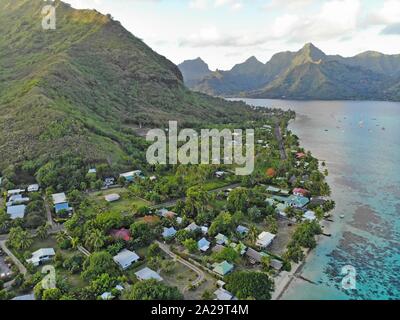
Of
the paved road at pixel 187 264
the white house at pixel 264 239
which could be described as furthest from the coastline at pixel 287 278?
the paved road at pixel 187 264

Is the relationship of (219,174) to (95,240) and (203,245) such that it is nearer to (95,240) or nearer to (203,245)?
(203,245)

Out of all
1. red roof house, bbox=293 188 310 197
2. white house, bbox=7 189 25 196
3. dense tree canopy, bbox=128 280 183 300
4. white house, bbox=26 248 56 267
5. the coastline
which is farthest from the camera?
red roof house, bbox=293 188 310 197

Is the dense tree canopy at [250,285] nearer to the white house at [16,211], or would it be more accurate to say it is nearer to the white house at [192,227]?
the white house at [192,227]

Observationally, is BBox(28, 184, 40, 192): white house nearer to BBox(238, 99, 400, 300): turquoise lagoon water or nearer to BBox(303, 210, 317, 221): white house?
BBox(303, 210, 317, 221): white house

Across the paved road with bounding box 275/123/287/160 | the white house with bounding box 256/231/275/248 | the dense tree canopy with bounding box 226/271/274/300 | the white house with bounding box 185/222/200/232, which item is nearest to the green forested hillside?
the paved road with bounding box 275/123/287/160

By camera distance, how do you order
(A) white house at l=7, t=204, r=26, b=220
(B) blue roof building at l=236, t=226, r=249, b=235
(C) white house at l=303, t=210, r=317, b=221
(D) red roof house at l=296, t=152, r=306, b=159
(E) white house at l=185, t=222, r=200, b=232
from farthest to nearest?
(D) red roof house at l=296, t=152, r=306, b=159 < (C) white house at l=303, t=210, r=317, b=221 < (A) white house at l=7, t=204, r=26, b=220 < (B) blue roof building at l=236, t=226, r=249, b=235 < (E) white house at l=185, t=222, r=200, b=232
